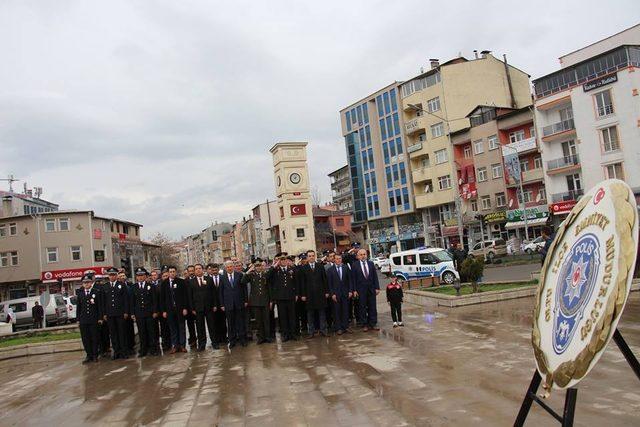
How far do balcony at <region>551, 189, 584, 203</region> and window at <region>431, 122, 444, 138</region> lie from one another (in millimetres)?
14816

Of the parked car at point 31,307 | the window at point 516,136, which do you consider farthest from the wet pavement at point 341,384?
the window at point 516,136

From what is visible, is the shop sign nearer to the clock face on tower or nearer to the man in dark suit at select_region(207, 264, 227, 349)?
the clock face on tower

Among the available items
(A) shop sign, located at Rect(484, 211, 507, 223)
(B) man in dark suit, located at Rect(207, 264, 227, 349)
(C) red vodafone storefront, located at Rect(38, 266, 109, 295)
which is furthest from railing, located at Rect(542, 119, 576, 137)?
(C) red vodafone storefront, located at Rect(38, 266, 109, 295)

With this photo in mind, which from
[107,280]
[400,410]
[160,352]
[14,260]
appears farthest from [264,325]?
[14,260]

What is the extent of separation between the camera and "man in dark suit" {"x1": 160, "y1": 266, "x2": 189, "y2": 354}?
11.8 metres

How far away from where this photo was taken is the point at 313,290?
1168 cm

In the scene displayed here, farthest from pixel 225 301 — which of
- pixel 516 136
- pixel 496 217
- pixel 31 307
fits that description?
pixel 516 136

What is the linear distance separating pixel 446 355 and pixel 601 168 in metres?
36.5

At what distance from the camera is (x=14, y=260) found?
5141cm

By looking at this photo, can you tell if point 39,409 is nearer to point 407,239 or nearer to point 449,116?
point 449,116

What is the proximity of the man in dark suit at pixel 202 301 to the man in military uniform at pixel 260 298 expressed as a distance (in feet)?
2.72

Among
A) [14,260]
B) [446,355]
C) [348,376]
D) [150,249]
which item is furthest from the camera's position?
[150,249]

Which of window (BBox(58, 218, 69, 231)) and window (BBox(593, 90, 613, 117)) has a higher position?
window (BBox(593, 90, 613, 117))

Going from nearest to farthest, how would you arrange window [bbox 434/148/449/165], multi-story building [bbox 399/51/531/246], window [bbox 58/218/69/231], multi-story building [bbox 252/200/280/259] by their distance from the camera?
multi-story building [bbox 252/200/280/259] → window [bbox 58/218/69/231] → multi-story building [bbox 399/51/531/246] → window [bbox 434/148/449/165]
